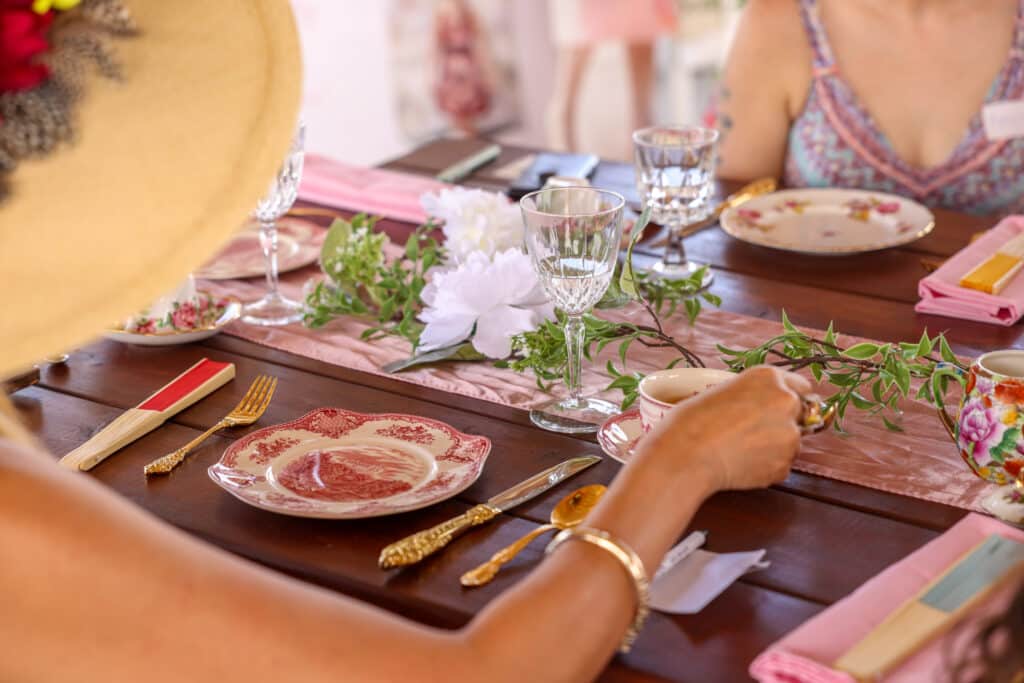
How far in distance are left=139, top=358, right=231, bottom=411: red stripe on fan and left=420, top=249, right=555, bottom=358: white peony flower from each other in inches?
9.2

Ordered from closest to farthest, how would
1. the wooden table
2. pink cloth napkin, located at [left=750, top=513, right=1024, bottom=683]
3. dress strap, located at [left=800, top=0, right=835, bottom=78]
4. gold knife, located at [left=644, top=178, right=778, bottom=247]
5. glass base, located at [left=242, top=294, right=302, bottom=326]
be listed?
1. pink cloth napkin, located at [left=750, top=513, right=1024, bottom=683]
2. the wooden table
3. glass base, located at [left=242, top=294, right=302, bottom=326]
4. gold knife, located at [left=644, top=178, right=778, bottom=247]
5. dress strap, located at [left=800, top=0, right=835, bottom=78]

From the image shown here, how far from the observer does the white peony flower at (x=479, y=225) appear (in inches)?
53.9

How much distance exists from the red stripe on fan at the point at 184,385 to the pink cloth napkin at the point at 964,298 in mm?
815

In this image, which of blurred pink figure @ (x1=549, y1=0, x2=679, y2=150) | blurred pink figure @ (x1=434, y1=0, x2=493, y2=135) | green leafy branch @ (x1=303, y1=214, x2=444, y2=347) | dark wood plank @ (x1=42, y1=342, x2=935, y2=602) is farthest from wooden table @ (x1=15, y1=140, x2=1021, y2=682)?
blurred pink figure @ (x1=434, y1=0, x2=493, y2=135)

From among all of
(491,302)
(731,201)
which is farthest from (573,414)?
(731,201)

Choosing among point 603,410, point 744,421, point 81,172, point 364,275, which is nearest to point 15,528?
point 81,172

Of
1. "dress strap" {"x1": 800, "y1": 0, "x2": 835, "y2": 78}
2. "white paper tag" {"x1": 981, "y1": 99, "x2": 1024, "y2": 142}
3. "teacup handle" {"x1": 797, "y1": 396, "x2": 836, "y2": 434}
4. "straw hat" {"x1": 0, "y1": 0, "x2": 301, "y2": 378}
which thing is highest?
"straw hat" {"x1": 0, "y1": 0, "x2": 301, "y2": 378}

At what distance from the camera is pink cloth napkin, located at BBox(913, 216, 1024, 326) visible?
1.36 meters

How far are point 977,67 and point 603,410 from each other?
1283 millimetres

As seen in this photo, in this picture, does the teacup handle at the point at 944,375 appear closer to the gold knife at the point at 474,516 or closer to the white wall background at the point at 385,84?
the gold knife at the point at 474,516

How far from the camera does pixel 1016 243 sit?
153cm

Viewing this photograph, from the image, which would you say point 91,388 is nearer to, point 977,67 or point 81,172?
point 81,172

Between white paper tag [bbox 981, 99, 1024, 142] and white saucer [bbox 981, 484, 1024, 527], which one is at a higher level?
white paper tag [bbox 981, 99, 1024, 142]

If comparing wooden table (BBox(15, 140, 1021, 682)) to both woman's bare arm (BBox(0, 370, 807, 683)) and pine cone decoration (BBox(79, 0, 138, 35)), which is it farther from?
pine cone decoration (BBox(79, 0, 138, 35))
